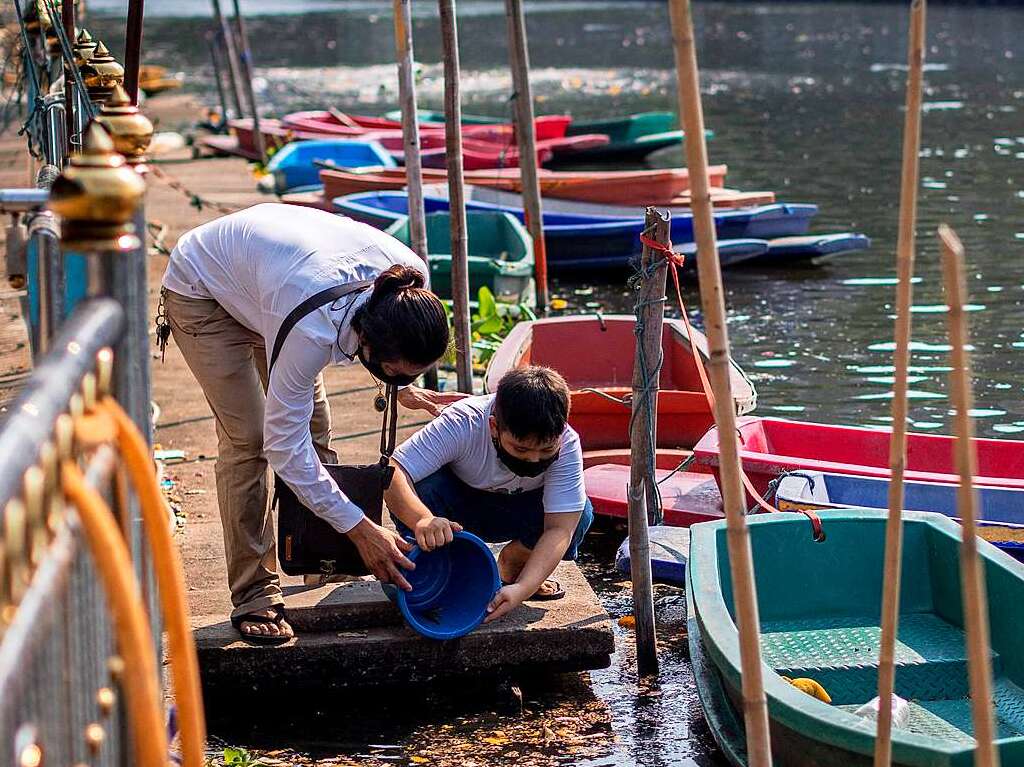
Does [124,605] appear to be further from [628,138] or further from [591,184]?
[628,138]

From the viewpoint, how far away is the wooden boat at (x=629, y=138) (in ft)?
56.7

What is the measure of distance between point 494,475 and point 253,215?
1.05 m

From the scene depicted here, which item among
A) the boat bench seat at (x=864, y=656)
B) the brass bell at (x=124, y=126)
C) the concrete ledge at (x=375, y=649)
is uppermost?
the brass bell at (x=124, y=126)

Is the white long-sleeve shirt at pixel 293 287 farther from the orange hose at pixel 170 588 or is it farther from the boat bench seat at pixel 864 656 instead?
the orange hose at pixel 170 588

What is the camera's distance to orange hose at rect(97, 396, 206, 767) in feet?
5.52

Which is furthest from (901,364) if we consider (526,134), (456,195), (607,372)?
(526,134)

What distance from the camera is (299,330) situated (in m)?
3.49

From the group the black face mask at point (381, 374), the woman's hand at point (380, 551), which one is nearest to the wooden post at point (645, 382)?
the woman's hand at point (380, 551)

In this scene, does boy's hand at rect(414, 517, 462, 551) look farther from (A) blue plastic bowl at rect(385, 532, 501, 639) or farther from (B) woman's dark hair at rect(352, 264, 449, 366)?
(B) woman's dark hair at rect(352, 264, 449, 366)

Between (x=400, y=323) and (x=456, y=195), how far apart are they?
3.15 metres

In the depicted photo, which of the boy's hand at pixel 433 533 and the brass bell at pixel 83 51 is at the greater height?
the brass bell at pixel 83 51

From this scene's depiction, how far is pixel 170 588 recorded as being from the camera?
168 centimetres

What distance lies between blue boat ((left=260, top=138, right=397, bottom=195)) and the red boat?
A: 340 inches

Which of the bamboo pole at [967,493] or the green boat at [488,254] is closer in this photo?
the bamboo pole at [967,493]
